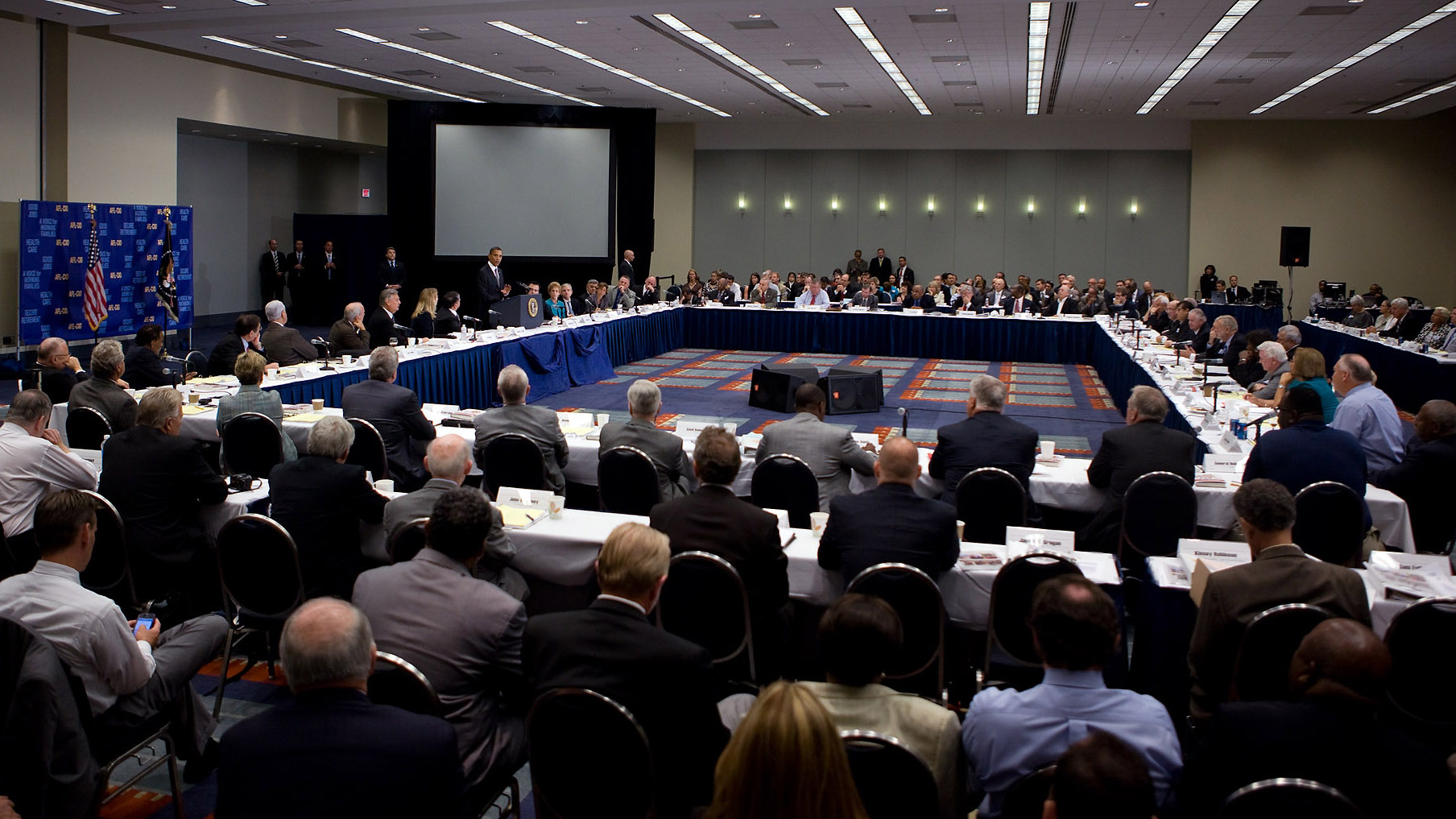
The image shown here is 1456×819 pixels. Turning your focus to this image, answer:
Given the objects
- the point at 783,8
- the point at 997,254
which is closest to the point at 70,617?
the point at 783,8

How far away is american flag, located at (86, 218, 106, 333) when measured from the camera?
1405 cm

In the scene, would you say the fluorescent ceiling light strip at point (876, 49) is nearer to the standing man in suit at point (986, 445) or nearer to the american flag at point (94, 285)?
the standing man in suit at point (986, 445)

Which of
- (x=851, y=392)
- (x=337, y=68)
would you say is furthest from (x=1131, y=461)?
(x=337, y=68)

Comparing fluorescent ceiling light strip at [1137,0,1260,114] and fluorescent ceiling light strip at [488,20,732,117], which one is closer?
fluorescent ceiling light strip at [1137,0,1260,114]

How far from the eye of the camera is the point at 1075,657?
2389 millimetres

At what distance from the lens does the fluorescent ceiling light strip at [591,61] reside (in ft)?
43.7

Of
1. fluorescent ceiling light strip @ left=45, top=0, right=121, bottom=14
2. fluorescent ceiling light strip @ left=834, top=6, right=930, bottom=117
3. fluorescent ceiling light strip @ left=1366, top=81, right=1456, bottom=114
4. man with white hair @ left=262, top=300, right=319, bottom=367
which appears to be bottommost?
man with white hair @ left=262, top=300, right=319, bottom=367

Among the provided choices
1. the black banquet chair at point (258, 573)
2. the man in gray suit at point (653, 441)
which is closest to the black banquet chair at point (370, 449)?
the man in gray suit at point (653, 441)

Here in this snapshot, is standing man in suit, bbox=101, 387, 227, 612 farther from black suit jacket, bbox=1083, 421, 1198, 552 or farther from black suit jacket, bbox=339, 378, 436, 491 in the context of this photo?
black suit jacket, bbox=1083, 421, 1198, 552

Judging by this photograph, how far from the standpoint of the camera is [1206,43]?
1334 centimetres

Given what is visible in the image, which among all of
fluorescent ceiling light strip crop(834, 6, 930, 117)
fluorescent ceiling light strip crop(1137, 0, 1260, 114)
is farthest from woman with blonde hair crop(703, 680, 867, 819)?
fluorescent ceiling light strip crop(1137, 0, 1260, 114)

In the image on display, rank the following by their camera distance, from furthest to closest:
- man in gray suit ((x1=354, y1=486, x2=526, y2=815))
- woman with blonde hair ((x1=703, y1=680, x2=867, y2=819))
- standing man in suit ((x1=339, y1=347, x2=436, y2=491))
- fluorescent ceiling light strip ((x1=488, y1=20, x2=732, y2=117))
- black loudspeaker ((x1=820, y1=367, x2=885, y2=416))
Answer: fluorescent ceiling light strip ((x1=488, y1=20, x2=732, y2=117))
black loudspeaker ((x1=820, y1=367, x2=885, y2=416))
standing man in suit ((x1=339, y1=347, x2=436, y2=491))
man in gray suit ((x1=354, y1=486, x2=526, y2=815))
woman with blonde hair ((x1=703, y1=680, x2=867, y2=819))

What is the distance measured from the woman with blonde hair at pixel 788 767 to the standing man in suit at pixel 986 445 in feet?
11.7

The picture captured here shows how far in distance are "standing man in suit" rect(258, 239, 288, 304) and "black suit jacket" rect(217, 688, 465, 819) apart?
20428mm
